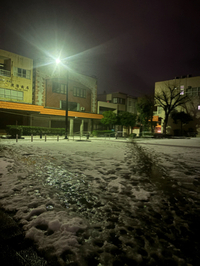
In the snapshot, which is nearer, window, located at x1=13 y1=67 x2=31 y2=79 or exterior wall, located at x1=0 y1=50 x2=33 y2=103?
exterior wall, located at x1=0 y1=50 x2=33 y2=103

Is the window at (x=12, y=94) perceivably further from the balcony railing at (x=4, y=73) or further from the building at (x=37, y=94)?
the balcony railing at (x=4, y=73)

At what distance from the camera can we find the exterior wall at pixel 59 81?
28.4 m

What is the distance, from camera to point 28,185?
321 centimetres

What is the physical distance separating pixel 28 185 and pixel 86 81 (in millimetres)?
35772

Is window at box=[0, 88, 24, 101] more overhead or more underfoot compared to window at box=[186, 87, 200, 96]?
more underfoot

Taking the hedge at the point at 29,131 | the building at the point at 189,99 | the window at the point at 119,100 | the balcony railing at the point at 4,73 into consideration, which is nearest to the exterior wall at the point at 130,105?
the window at the point at 119,100

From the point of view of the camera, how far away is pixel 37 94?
92.4 ft

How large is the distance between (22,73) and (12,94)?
4.23 m

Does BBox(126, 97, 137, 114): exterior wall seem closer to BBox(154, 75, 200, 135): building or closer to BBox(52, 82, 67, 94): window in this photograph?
BBox(154, 75, 200, 135): building

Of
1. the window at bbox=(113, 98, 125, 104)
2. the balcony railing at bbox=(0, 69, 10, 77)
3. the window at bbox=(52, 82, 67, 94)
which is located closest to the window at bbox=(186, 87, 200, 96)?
the window at bbox=(113, 98, 125, 104)

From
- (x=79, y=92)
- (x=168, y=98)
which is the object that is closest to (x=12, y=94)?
(x=79, y=92)

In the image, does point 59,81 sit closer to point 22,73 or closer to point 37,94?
point 37,94

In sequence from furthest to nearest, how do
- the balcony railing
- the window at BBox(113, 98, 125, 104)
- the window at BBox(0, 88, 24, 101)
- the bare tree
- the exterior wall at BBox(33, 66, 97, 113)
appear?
the window at BBox(113, 98, 125, 104), the bare tree, the exterior wall at BBox(33, 66, 97, 113), the window at BBox(0, 88, 24, 101), the balcony railing

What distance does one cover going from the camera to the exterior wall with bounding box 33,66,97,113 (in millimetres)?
28438
